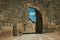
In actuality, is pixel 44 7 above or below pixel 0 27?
above

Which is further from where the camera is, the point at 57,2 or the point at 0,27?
the point at 57,2

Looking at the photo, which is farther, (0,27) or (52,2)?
A: (52,2)

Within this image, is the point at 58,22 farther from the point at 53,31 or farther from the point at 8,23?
the point at 8,23

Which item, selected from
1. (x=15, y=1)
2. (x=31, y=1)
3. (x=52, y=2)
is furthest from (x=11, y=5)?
(x=52, y=2)

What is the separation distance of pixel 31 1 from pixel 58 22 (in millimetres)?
2015

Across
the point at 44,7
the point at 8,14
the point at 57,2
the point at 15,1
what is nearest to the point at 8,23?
the point at 8,14

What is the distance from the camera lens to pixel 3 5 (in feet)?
39.0

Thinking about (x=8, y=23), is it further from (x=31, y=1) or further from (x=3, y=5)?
(x=31, y=1)

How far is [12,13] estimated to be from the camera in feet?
39.1

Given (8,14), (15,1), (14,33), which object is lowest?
(14,33)

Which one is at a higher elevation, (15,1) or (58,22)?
(15,1)

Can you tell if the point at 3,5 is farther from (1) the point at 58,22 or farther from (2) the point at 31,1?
(1) the point at 58,22

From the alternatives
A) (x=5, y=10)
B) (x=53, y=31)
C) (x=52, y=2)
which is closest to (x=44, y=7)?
(x=52, y=2)

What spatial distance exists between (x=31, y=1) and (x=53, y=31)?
2.18 m
